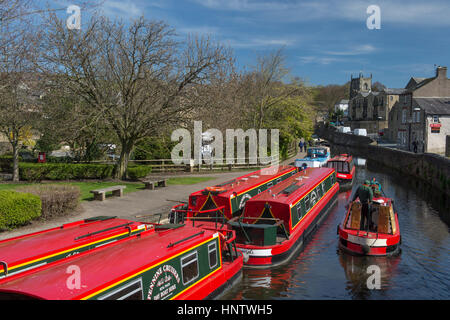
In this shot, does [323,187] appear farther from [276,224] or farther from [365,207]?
[276,224]

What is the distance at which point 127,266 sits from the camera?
7.48 metres

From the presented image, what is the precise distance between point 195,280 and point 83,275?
10.6 ft

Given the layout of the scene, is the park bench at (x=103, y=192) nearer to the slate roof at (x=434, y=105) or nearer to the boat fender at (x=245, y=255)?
the boat fender at (x=245, y=255)

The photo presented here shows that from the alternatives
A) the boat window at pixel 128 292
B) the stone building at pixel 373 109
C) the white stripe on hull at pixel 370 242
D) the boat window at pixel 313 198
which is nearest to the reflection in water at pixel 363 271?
the white stripe on hull at pixel 370 242

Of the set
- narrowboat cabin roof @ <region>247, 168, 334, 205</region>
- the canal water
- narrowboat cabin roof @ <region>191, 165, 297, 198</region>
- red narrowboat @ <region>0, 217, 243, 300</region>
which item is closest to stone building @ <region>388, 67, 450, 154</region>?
narrowboat cabin roof @ <region>247, 168, 334, 205</region>

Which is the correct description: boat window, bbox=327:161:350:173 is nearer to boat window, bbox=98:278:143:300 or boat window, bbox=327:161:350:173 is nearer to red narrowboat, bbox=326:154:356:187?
red narrowboat, bbox=326:154:356:187

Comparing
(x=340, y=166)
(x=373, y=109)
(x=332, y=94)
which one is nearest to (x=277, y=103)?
(x=340, y=166)

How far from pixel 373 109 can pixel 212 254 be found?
10201cm

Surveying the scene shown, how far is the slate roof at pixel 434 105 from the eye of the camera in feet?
148

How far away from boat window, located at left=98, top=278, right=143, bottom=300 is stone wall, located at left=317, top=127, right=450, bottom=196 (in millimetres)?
26863

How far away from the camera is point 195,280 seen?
30.6ft

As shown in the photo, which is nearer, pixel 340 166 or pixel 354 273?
pixel 354 273

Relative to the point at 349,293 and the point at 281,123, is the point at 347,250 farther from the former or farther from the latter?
the point at 281,123

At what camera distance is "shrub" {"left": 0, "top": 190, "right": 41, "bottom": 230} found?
13.5 metres
